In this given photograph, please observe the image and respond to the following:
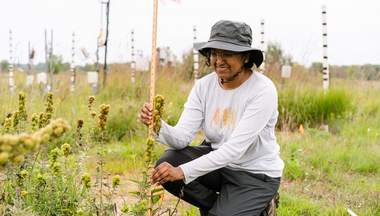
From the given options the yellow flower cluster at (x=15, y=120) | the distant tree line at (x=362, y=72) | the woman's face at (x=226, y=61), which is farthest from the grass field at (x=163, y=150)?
the distant tree line at (x=362, y=72)

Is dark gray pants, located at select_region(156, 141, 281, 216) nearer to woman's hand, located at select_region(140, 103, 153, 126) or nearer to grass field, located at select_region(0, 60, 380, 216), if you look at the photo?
grass field, located at select_region(0, 60, 380, 216)

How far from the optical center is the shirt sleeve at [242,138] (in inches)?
69.2

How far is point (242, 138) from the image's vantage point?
1810mm

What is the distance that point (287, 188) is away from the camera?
8.79 ft

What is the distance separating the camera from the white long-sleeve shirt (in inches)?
70.4

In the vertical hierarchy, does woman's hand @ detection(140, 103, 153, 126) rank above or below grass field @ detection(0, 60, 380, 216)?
above

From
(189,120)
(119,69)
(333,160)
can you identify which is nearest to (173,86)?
(119,69)

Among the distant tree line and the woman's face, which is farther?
the distant tree line

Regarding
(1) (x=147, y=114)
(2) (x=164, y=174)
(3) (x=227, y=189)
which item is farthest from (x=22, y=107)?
(3) (x=227, y=189)

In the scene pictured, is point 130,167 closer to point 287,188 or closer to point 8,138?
point 287,188

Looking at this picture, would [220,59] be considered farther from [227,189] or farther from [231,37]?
[227,189]

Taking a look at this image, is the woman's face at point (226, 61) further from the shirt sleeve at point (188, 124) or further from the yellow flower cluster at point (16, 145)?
the yellow flower cluster at point (16, 145)

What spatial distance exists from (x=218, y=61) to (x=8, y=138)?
1511mm

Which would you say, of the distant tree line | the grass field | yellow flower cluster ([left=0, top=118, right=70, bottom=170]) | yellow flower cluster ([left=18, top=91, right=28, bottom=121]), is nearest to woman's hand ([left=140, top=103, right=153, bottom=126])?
the grass field
